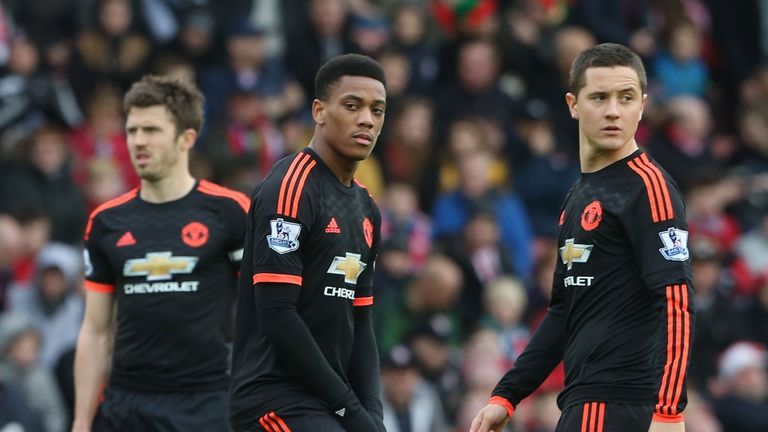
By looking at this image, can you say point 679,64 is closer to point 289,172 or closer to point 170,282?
point 170,282

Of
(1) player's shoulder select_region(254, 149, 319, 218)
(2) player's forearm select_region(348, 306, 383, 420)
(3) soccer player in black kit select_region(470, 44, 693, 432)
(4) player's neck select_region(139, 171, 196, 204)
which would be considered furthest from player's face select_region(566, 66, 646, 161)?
(4) player's neck select_region(139, 171, 196, 204)

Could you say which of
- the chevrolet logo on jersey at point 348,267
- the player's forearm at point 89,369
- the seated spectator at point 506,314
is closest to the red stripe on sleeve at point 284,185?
the chevrolet logo on jersey at point 348,267

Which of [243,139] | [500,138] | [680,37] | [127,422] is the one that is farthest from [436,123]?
[127,422]

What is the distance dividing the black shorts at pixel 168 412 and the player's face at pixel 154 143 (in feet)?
4.14

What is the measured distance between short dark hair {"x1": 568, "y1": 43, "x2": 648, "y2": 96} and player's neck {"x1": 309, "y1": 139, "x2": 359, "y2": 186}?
114 centimetres

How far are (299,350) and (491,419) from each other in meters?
1.07

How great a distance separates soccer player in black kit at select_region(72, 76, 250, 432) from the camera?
796 centimetres

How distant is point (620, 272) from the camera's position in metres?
6.38

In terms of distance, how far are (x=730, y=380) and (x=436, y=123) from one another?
4396 mm

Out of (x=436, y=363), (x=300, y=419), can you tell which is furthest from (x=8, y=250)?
(x=300, y=419)

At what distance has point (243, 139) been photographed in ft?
47.2

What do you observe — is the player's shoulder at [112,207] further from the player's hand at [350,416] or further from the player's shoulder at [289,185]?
the player's hand at [350,416]

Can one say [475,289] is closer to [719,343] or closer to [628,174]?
[719,343]

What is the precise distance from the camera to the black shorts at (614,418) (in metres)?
6.29
